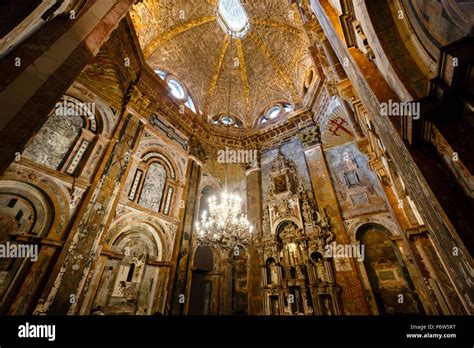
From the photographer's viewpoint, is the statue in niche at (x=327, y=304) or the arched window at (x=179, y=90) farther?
the arched window at (x=179, y=90)

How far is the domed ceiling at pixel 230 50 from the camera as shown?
9195mm

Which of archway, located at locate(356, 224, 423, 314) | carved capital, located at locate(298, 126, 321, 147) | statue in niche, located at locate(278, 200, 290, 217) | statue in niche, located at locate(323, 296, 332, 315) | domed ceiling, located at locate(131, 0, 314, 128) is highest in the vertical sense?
domed ceiling, located at locate(131, 0, 314, 128)

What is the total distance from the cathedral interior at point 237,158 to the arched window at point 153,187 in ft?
0.30

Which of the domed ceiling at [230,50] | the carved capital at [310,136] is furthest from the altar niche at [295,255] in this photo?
the domed ceiling at [230,50]

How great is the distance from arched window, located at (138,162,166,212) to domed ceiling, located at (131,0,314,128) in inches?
187

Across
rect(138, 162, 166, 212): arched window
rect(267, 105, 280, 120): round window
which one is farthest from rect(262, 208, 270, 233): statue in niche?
rect(267, 105, 280, 120): round window

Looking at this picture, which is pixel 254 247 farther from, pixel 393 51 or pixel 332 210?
pixel 393 51

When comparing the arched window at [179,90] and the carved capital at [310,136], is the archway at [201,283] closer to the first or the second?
the carved capital at [310,136]

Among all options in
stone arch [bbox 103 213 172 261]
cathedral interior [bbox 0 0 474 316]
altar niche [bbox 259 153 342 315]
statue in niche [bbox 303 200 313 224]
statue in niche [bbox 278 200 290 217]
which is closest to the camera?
cathedral interior [bbox 0 0 474 316]

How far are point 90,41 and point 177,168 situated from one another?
5.74m

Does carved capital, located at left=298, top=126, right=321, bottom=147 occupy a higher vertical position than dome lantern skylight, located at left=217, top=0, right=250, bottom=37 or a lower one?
lower

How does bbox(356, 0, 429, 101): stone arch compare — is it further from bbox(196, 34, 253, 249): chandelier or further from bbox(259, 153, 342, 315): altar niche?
bbox(259, 153, 342, 315): altar niche

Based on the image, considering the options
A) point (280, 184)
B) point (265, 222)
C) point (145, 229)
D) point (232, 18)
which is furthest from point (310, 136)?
point (232, 18)

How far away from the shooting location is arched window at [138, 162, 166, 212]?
7.36m
